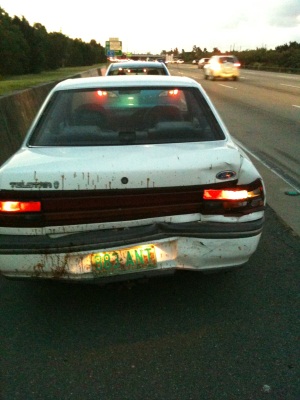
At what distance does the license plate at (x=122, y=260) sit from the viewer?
345cm

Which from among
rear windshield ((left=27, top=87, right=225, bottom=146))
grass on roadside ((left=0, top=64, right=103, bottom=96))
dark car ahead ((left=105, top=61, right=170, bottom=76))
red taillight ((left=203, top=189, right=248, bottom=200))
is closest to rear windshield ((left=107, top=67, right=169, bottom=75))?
dark car ahead ((left=105, top=61, right=170, bottom=76))

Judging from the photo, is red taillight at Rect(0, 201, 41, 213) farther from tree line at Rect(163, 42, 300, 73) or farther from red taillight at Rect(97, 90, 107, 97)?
tree line at Rect(163, 42, 300, 73)

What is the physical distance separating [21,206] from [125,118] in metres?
1.51

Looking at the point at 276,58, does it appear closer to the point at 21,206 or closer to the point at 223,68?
the point at 223,68

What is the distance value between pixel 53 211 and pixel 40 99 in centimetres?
965

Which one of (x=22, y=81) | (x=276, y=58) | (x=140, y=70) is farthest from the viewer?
(x=276, y=58)

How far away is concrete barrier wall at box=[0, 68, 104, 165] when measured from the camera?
8.13 m

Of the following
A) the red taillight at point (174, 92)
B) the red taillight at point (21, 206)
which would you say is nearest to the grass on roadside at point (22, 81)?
the red taillight at point (174, 92)

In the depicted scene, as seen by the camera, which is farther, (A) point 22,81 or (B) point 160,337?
(A) point 22,81

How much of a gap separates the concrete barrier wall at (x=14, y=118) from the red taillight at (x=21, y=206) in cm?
438

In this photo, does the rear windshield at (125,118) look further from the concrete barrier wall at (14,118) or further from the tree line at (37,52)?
the tree line at (37,52)

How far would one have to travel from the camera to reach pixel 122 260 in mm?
3463

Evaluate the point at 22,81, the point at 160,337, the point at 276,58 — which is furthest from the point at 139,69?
the point at 276,58

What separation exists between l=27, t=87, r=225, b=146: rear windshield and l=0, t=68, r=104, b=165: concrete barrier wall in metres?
3.25
